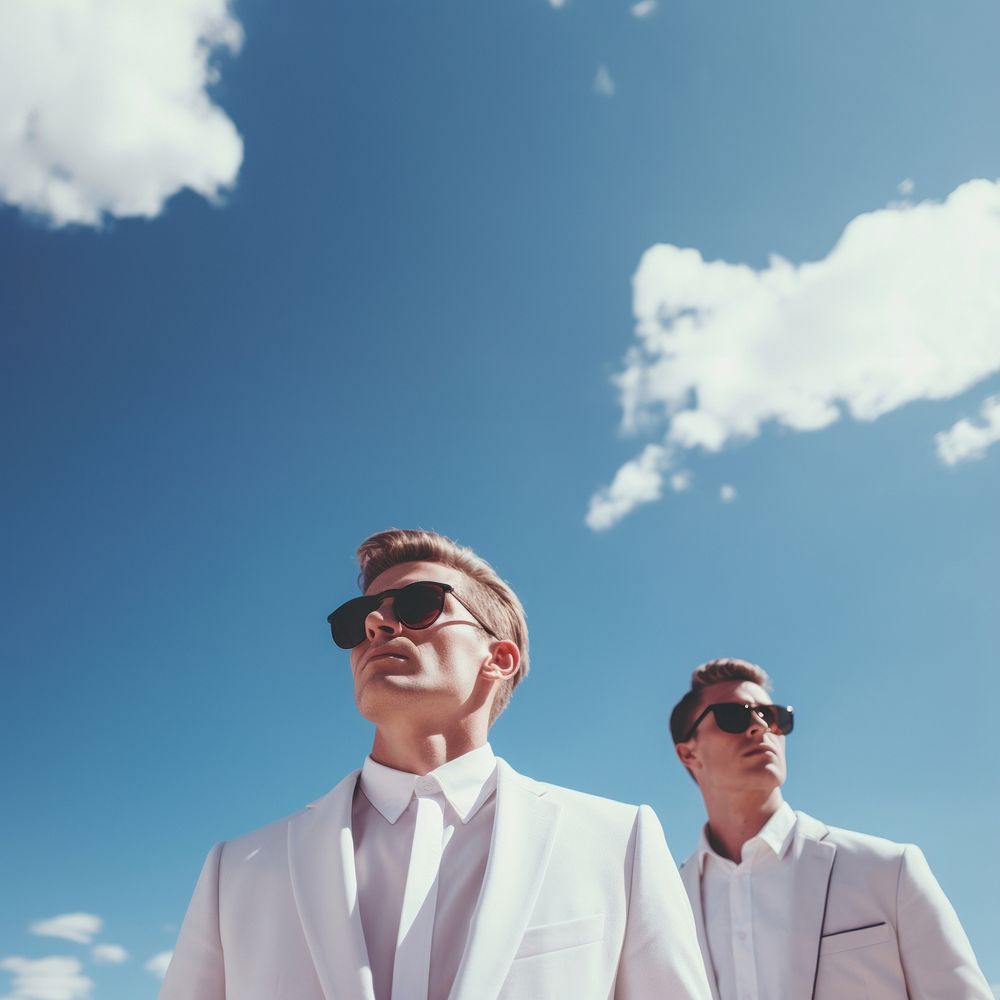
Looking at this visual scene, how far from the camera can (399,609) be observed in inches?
172

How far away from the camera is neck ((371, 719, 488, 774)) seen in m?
4.07

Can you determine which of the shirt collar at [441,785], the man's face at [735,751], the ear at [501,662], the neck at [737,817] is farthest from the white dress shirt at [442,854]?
the man's face at [735,751]

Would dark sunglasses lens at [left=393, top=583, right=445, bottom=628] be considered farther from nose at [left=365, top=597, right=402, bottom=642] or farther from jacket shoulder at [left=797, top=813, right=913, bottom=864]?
jacket shoulder at [left=797, top=813, right=913, bottom=864]

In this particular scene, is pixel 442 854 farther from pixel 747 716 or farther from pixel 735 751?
pixel 747 716

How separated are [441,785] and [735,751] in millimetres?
3777

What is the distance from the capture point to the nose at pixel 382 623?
14.3 feet

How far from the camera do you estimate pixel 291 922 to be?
3.54 metres

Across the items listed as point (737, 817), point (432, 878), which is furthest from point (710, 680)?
point (432, 878)

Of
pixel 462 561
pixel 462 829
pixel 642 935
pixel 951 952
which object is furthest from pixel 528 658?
pixel 951 952

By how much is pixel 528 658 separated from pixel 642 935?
6.00 ft

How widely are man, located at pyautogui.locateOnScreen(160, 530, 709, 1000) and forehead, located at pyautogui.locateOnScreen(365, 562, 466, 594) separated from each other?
181 mm

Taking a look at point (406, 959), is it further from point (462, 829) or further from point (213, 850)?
point (213, 850)

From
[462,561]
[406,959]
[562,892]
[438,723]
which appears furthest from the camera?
[462,561]

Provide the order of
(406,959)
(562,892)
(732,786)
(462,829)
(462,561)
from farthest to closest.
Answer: (732,786) → (462,561) → (462,829) → (562,892) → (406,959)
